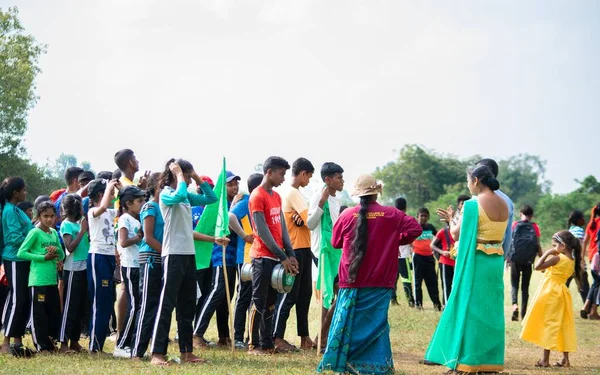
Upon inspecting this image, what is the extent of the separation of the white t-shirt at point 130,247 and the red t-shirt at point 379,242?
2.33 meters

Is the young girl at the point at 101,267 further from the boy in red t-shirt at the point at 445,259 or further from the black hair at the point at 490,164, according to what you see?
the boy in red t-shirt at the point at 445,259

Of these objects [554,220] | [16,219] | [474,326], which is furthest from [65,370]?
[554,220]

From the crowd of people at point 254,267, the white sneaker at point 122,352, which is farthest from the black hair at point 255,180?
the white sneaker at point 122,352

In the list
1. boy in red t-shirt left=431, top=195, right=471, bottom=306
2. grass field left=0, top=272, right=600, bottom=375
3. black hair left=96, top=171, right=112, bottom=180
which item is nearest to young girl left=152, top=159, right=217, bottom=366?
grass field left=0, top=272, right=600, bottom=375

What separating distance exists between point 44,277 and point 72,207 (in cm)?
83

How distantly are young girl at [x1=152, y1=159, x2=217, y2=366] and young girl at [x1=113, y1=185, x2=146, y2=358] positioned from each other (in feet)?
2.22

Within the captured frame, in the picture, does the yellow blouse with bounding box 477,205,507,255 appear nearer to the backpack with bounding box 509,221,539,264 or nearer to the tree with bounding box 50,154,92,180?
Result: the backpack with bounding box 509,221,539,264

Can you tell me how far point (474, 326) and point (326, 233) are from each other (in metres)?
2.36

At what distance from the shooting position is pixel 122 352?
8461mm

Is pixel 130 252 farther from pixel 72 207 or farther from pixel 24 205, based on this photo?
pixel 24 205

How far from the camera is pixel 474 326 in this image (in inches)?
296

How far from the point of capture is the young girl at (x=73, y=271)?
344 inches

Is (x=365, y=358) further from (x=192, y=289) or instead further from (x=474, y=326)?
(x=192, y=289)

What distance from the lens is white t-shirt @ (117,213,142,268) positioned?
855cm
